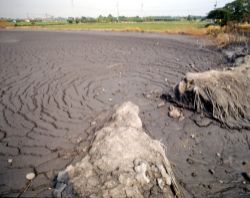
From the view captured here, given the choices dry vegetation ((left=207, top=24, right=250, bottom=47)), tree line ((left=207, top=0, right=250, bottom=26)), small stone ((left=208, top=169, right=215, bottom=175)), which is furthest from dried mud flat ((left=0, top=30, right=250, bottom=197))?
tree line ((left=207, top=0, right=250, bottom=26))

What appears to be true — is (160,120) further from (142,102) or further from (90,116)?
(90,116)

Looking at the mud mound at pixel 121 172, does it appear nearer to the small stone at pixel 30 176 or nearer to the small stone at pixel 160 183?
the small stone at pixel 160 183

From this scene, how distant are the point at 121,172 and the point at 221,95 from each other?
3018mm

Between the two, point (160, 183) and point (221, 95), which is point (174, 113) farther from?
point (160, 183)

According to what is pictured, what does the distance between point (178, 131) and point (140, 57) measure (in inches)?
263

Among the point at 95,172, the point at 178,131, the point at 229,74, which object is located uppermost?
the point at 229,74

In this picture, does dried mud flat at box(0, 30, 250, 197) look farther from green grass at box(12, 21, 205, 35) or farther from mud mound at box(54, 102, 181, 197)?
green grass at box(12, 21, 205, 35)

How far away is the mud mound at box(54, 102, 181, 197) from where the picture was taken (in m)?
→ 2.59

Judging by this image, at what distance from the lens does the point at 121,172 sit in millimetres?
2775

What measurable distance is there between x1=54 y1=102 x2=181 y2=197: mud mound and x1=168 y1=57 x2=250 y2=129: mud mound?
1.87m

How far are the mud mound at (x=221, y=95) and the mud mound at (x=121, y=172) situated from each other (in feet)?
6.12

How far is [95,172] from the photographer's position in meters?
2.82

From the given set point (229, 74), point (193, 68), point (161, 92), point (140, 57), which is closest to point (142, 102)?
point (161, 92)

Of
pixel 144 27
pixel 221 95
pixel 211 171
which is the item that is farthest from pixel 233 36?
pixel 144 27
